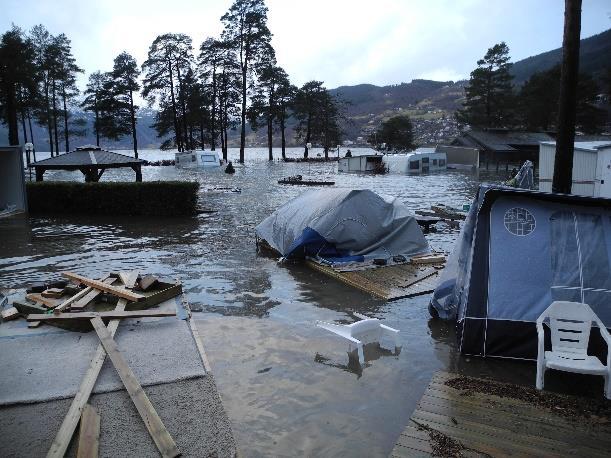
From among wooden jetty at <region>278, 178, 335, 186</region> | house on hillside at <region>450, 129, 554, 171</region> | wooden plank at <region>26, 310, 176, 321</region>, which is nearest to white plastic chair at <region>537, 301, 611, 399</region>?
wooden plank at <region>26, 310, 176, 321</region>

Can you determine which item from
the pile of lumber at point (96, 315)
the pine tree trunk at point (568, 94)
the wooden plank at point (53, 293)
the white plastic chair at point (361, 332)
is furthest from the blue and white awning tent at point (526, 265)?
the wooden plank at point (53, 293)

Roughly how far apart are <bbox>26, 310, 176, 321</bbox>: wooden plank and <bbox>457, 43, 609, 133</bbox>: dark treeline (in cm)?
7158

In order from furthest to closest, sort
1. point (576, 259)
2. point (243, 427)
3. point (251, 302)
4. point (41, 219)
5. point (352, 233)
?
1. point (41, 219)
2. point (352, 233)
3. point (251, 302)
4. point (576, 259)
5. point (243, 427)

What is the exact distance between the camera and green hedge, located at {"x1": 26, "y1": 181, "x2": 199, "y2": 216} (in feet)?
75.4

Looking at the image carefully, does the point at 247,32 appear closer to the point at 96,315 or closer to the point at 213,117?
the point at 213,117

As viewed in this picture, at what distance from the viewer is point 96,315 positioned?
27.4 ft

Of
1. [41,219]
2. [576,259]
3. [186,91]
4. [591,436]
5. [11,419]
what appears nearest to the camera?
[591,436]

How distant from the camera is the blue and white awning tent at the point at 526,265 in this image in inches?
291

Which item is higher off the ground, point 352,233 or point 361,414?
point 352,233

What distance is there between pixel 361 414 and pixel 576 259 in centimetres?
399

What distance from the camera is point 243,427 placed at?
19.6 feet

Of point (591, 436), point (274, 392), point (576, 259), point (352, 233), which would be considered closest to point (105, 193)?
point (352, 233)

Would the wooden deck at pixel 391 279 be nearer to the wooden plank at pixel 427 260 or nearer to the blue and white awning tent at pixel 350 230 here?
the wooden plank at pixel 427 260

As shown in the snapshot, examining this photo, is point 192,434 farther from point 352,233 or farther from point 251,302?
point 352,233
